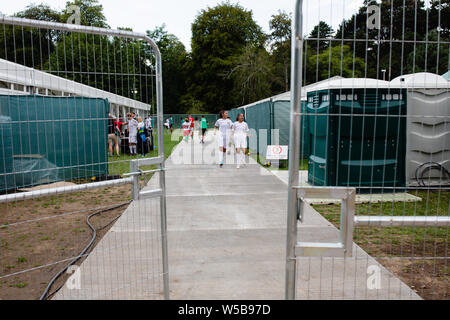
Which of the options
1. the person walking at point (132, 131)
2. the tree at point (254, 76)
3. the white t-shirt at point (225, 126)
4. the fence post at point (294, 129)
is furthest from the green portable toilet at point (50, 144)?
the tree at point (254, 76)

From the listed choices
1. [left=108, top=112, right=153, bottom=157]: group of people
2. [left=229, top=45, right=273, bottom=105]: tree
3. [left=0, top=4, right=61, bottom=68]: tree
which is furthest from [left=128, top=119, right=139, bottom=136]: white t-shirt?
[left=229, top=45, right=273, bottom=105]: tree

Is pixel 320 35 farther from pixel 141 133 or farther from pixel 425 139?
pixel 425 139

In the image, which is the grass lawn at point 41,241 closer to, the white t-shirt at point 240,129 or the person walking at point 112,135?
the person walking at point 112,135

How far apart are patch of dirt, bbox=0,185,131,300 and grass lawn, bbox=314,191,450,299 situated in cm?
332

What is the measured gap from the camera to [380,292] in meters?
3.78

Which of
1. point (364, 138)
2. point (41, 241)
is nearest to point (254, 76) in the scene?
point (364, 138)

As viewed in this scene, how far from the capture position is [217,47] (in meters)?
53.2

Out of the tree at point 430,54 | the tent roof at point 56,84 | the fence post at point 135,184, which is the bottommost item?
the fence post at point 135,184

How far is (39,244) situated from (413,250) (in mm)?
4885

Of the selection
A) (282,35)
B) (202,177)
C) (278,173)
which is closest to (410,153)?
(278,173)

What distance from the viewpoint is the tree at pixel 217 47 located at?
53.3 m

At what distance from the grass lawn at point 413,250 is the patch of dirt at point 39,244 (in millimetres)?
3322

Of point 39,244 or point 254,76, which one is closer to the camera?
point 39,244

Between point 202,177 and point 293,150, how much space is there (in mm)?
8506
